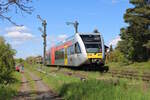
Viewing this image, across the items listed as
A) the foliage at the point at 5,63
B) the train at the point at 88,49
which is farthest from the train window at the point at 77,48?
the foliage at the point at 5,63

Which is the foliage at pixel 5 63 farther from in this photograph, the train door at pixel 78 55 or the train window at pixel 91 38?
the train window at pixel 91 38

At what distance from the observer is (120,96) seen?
10547 mm

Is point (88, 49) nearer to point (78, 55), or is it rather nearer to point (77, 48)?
point (78, 55)

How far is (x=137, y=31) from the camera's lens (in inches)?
2201

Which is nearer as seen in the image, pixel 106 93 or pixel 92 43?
pixel 106 93

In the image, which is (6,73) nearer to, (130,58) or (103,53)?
(103,53)

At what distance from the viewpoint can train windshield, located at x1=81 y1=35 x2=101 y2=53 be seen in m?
30.5

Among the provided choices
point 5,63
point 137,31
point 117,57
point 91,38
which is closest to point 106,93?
point 5,63

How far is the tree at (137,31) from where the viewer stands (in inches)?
2126

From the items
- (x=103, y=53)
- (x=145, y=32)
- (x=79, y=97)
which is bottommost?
(x=79, y=97)

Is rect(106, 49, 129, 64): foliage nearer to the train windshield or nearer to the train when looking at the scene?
the train

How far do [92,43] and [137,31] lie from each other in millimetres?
26351

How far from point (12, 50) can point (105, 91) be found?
20.6 m

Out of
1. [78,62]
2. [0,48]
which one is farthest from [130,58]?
[0,48]
